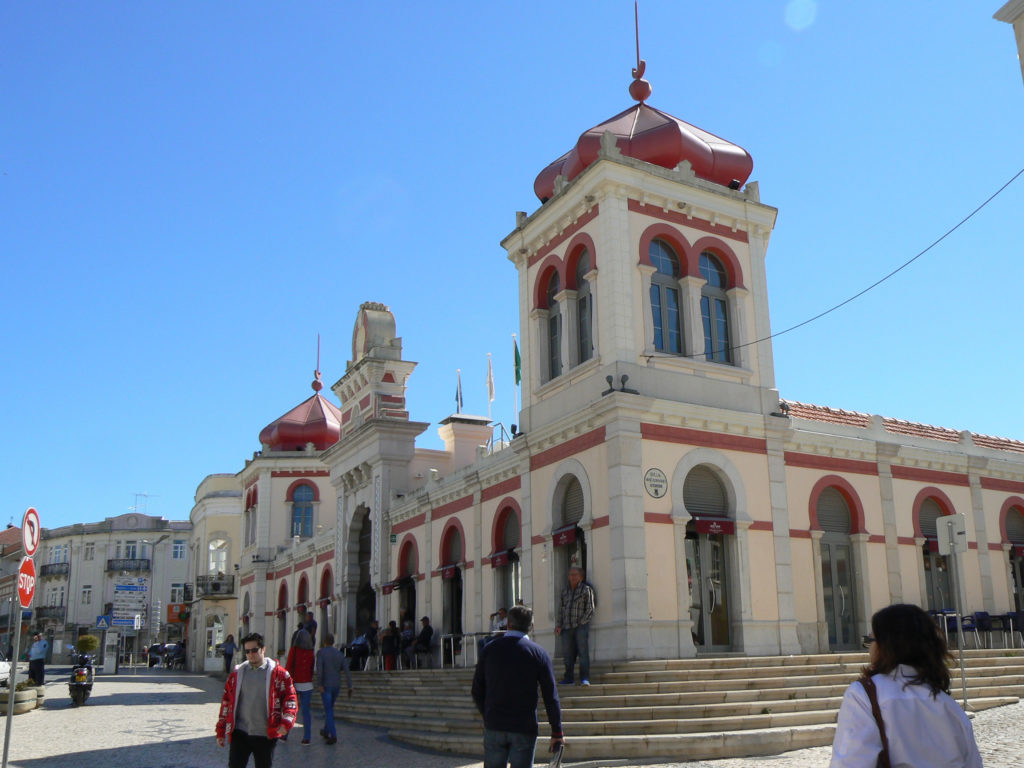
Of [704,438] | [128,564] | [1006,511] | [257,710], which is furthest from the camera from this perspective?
[128,564]

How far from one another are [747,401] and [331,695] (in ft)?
31.7

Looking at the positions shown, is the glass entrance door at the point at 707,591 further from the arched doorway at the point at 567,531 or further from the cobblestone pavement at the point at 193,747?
the cobblestone pavement at the point at 193,747

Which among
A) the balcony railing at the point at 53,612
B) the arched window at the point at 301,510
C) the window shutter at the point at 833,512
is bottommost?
the balcony railing at the point at 53,612

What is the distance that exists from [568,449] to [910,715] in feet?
48.7

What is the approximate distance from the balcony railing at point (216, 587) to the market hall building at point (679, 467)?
922 inches

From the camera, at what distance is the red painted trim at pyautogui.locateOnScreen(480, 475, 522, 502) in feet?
67.5

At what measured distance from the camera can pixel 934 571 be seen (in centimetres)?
2108

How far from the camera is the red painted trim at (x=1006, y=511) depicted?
22422 mm

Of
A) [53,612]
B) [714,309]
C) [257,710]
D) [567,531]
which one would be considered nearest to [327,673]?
[567,531]

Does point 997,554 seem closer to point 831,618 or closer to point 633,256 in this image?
point 831,618

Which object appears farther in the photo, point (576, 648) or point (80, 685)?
point (80, 685)

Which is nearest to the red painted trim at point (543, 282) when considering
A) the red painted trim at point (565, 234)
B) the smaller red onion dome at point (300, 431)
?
the red painted trim at point (565, 234)

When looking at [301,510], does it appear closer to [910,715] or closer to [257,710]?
[257,710]

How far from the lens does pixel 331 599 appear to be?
30984 millimetres
